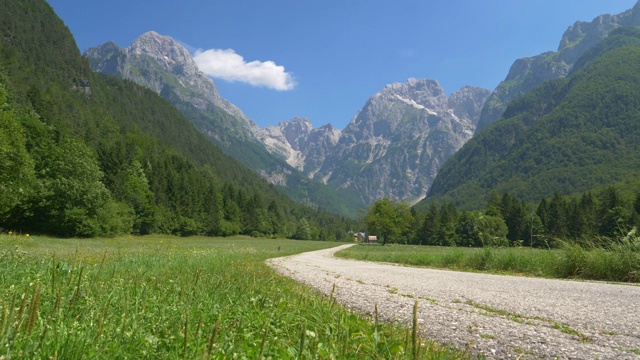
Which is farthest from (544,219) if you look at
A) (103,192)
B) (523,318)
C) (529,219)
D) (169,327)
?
(169,327)

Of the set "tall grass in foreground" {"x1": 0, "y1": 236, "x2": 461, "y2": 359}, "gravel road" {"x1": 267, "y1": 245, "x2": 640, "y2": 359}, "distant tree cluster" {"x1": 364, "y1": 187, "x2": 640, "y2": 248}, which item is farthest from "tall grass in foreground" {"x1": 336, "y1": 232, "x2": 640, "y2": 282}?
"distant tree cluster" {"x1": 364, "y1": 187, "x2": 640, "y2": 248}

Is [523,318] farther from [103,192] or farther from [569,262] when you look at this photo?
[103,192]

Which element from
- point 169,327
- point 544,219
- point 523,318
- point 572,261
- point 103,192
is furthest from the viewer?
point 544,219

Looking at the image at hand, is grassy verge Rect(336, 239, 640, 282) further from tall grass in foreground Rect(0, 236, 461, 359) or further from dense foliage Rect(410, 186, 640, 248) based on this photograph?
dense foliage Rect(410, 186, 640, 248)

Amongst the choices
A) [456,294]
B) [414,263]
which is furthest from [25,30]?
[456,294]

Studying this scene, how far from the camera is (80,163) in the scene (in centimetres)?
4803

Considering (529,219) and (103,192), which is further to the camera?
(529,219)

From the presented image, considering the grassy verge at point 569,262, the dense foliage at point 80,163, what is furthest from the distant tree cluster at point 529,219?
the grassy verge at point 569,262

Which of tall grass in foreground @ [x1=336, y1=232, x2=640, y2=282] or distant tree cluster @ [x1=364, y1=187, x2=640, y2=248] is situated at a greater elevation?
distant tree cluster @ [x1=364, y1=187, x2=640, y2=248]

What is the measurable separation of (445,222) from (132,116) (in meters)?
145

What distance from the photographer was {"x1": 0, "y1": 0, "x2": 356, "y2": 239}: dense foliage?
44.9 meters

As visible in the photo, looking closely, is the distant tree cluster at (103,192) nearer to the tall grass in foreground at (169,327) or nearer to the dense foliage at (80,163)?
the dense foliage at (80,163)

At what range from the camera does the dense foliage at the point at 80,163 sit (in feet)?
147

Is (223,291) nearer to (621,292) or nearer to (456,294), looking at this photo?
(456,294)
